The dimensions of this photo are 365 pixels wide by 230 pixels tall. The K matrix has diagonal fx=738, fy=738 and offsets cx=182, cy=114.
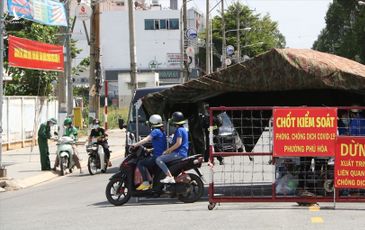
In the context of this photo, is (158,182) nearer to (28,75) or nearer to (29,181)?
(29,181)

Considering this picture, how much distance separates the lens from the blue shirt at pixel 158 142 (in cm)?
1426

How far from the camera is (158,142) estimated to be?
14.3 metres

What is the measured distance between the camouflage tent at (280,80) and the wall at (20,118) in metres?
16.6

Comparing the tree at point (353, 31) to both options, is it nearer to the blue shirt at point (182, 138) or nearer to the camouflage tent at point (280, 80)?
the camouflage tent at point (280, 80)

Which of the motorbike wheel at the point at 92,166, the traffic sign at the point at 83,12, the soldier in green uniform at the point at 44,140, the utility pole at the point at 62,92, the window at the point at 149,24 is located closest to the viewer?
the motorbike wheel at the point at 92,166

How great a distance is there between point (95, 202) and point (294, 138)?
14.9ft

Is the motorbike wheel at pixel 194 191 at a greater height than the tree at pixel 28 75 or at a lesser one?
lesser

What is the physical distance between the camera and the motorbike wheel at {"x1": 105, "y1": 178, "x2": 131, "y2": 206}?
1425cm

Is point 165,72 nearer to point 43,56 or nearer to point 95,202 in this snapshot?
point 43,56

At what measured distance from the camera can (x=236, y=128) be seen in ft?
53.1

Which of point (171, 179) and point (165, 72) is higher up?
point (165, 72)

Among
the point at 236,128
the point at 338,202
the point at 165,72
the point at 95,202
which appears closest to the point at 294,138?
the point at 338,202

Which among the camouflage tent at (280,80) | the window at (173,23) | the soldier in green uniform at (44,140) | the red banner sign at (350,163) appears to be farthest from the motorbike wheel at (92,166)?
the window at (173,23)

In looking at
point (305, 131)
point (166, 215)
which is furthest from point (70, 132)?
point (305, 131)
